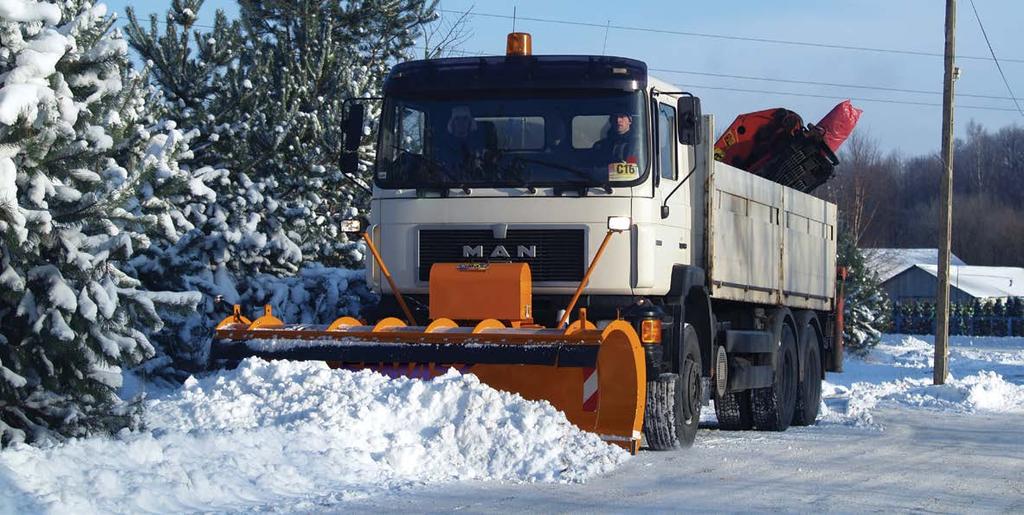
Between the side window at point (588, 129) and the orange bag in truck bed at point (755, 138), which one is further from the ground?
the orange bag in truck bed at point (755, 138)

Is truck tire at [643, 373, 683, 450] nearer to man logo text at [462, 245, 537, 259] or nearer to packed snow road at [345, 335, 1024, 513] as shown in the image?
packed snow road at [345, 335, 1024, 513]

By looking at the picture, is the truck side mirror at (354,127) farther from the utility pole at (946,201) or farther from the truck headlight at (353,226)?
the utility pole at (946,201)

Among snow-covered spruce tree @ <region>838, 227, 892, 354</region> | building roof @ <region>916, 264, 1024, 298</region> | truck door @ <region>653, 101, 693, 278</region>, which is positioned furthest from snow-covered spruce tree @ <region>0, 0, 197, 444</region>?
building roof @ <region>916, 264, 1024, 298</region>

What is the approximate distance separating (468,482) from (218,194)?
875cm

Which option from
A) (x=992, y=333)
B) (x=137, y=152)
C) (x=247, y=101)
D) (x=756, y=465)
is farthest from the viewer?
(x=992, y=333)

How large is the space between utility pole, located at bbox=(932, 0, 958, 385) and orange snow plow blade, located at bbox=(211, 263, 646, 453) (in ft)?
54.1

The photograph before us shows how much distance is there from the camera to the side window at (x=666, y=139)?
11.3 meters

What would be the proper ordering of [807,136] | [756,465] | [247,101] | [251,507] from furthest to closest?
1. [247,101]
2. [807,136]
3. [756,465]
4. [251,507]

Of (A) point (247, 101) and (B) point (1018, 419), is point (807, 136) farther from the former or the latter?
(A) point (247, 101)

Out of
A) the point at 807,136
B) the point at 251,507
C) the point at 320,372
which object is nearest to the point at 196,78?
the point at 807,136

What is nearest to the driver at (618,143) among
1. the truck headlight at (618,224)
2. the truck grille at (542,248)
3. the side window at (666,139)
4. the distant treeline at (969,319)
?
the side window at (666,139)

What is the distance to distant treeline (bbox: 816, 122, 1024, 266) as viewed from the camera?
105 meters

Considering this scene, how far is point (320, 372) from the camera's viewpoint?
9.59m

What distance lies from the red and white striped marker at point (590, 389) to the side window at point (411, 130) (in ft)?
8.25
